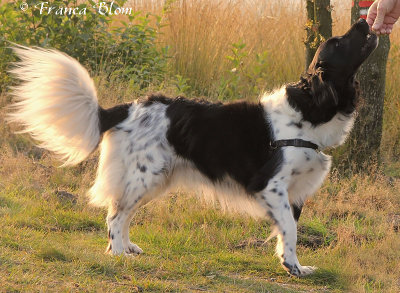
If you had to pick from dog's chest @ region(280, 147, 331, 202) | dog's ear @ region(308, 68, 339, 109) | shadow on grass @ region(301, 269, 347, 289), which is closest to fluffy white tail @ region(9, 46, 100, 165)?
dog's chest @ region(280, 147, 331, 202)

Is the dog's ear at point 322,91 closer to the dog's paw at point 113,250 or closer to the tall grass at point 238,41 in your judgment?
the dog's paw at point 113,250

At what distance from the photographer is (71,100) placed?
498 cm

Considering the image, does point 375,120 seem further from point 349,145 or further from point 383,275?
point 383,275

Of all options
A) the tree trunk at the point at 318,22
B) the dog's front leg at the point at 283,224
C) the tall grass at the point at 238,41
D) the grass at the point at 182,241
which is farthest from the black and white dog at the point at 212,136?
the tall grass at the point at 238,41

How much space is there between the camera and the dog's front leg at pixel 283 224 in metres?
4.61

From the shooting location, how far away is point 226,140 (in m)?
4.85

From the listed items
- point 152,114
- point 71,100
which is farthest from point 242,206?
point 71,100

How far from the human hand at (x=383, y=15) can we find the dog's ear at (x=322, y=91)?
2.04 ft

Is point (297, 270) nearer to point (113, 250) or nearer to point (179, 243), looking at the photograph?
point (179, 243)

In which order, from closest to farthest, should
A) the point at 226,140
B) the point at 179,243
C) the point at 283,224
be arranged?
the point at 283,224 → the point at 226,140 → the point at 179,243

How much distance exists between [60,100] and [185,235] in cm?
142

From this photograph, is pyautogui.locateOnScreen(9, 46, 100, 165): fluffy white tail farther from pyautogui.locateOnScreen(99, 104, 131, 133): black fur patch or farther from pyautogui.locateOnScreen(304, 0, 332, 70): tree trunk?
pyautogui.locateOnScreen(304, 0, 332, 70): tree trunk

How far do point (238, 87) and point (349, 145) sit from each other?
2.29 metres

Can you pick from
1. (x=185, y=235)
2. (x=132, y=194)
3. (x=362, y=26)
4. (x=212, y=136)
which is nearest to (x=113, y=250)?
(x=132, y=194)
